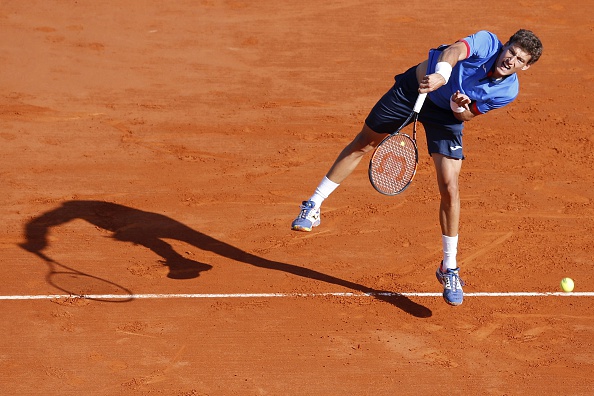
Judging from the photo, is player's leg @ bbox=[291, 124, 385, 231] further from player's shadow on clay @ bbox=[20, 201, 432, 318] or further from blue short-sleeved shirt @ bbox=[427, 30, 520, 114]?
blue short-sleeved shirt @ bbox=[427, 30, 520, 114]

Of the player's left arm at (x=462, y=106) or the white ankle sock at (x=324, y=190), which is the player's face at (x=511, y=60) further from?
the white ankle sock at (x=324, y=190)

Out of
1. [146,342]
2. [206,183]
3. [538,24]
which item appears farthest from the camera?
[538,24]

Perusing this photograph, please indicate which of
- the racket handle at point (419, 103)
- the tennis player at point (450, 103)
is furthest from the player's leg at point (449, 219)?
the racket handle at point (419, 103)

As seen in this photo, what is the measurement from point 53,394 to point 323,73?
277 inches

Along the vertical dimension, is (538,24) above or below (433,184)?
above

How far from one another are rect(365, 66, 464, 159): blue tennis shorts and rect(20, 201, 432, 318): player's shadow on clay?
4.75ft

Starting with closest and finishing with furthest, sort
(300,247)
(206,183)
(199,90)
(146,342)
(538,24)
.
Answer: (146,342) < (300,247) < (206,183) < (199,90) < (538,24)

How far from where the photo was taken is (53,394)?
6660mm

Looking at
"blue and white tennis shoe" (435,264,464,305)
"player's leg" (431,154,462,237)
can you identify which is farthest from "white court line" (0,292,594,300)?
"player's leg" (431,154,462,237)

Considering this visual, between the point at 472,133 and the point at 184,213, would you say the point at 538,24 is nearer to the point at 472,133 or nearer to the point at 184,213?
the point at 472,133

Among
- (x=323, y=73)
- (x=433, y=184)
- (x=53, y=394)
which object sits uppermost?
(x=323, y=73)

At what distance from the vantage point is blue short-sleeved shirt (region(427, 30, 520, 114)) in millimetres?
7090

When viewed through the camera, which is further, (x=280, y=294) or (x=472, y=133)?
(x=472, y=133)

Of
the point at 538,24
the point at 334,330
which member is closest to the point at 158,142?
the point at 334,330
